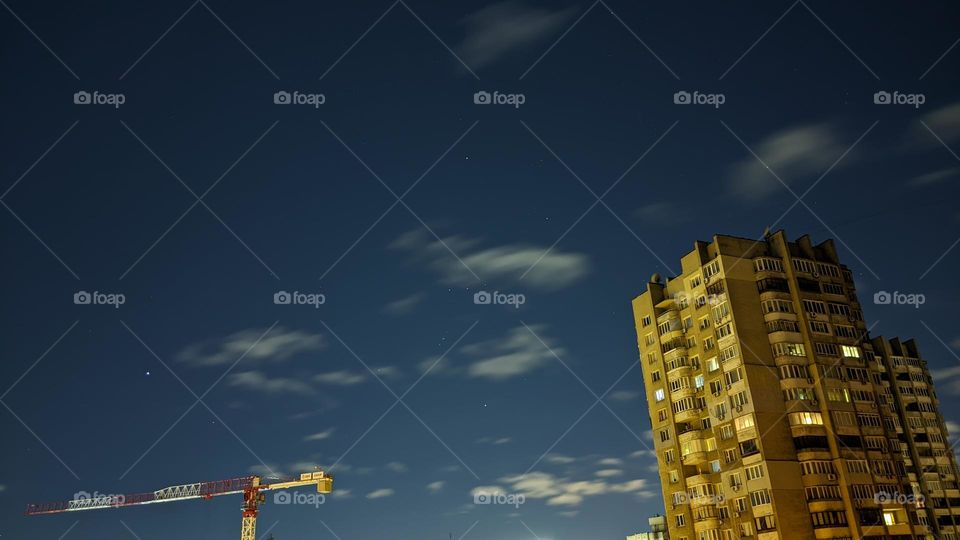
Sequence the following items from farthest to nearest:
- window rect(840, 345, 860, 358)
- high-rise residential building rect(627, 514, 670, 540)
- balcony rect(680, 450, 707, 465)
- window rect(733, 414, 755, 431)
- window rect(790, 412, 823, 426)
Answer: high-rise residential building rect(627, 514, 670, 540) → window rect(840, 345, 860, 358) → balcony rect(680, 450, 707, 465) → window rect(790, 412, 823, 426) → window rect(733, 414, 755, 431)

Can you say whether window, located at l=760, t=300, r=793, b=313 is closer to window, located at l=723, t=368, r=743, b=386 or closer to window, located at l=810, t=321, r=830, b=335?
window, located at l=810, t=321, r=830, b=335

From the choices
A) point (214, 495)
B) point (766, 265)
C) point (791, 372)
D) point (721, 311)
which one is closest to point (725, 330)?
point (721, 311)

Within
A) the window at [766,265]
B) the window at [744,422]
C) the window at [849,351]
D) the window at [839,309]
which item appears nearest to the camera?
the window at [744,422]

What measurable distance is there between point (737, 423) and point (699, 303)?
1827 cm

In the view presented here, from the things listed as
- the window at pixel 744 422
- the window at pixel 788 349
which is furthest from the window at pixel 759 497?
the window at pixel 788 349

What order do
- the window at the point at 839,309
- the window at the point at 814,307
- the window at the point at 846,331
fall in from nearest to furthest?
the window at the point at 814,307 < the window at the point at 846,331 < the window at the point at 839,309

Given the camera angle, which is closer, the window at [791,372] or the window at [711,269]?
the window at [791,372]

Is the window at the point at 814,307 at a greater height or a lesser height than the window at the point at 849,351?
greater

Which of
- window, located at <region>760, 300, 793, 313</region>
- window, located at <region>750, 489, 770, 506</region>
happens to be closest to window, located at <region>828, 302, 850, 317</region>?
window, located at <region>760, 300, 793, 313</region>

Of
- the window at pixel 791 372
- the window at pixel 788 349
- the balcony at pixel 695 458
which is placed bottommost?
the balcony at pixel 695 458

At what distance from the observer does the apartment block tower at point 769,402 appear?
279 feet

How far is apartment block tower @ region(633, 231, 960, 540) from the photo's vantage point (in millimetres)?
85188

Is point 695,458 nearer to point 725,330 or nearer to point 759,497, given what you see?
point 759,497

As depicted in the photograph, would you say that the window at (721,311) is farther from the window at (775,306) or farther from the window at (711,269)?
the window at (775,306)
